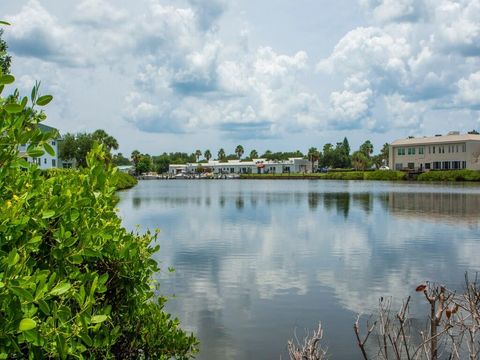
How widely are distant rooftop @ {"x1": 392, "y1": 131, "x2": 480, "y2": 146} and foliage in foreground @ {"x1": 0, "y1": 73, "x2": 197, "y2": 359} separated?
108 metres

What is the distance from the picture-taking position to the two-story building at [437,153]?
10238 cm

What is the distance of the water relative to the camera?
34.2 feet

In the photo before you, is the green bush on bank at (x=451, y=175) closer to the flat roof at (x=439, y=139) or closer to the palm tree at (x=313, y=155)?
the flat roof at (x=439, y=139)

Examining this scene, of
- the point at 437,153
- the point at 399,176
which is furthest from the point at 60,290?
the point at 399,176

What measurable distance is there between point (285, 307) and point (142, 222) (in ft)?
65.9

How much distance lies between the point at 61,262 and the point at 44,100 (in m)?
1.35

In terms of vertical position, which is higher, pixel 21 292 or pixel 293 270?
pixel 21 292

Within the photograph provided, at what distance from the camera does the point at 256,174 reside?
177250mm

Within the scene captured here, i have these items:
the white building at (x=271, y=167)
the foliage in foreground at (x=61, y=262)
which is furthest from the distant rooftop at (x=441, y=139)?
the foliage in foreground at (x=61, y=262)

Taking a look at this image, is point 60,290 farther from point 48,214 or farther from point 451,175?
point 451,175

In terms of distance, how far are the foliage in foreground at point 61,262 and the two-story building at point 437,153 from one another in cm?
10744

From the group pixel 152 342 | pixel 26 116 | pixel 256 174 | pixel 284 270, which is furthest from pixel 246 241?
pixel 256 174

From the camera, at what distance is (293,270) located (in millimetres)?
16219

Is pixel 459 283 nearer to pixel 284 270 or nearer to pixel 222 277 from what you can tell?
pixel 284 270
